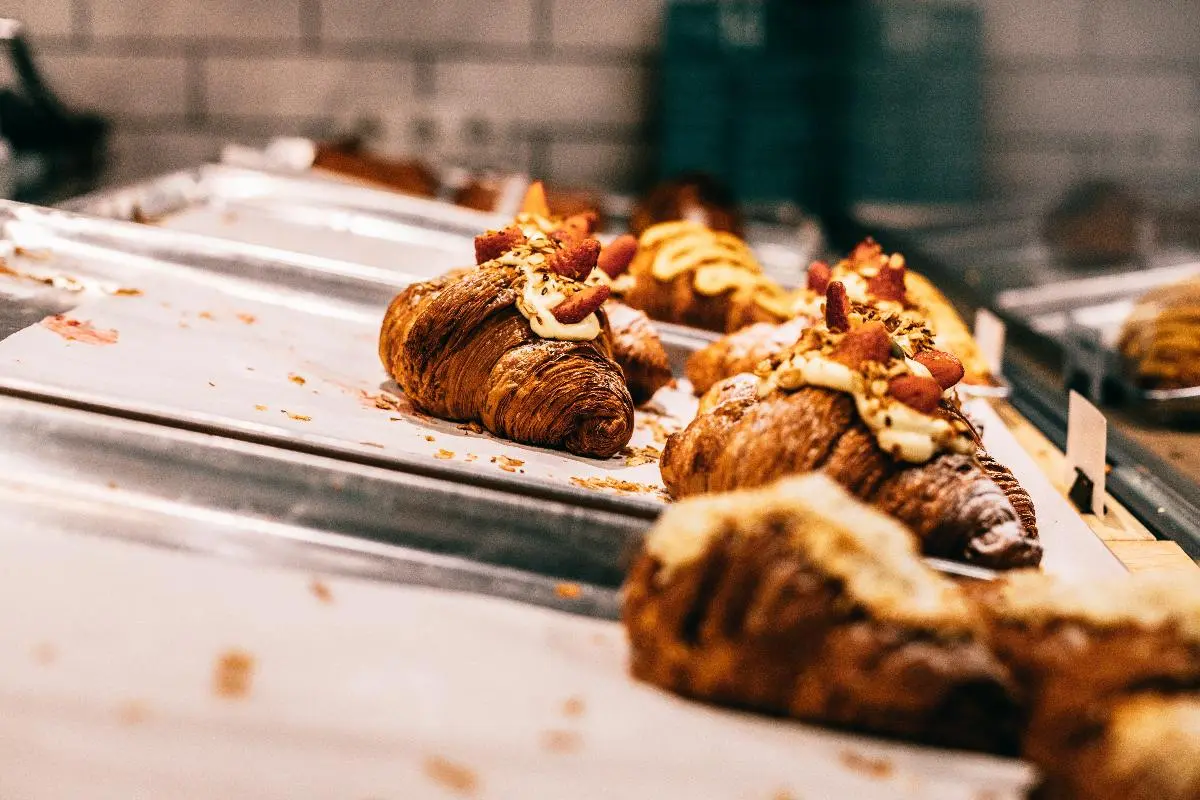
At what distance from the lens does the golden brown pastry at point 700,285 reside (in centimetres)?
266

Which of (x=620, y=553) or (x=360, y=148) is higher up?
(x=360, y=148)

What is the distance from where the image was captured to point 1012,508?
1.48 meters

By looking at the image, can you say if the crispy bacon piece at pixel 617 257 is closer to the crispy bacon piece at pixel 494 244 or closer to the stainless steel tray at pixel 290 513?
the crispy bacon piece at pixel 494 244

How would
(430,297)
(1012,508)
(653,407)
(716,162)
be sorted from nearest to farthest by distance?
(1012,508) < (430,297) < (653,407) < (716,162)

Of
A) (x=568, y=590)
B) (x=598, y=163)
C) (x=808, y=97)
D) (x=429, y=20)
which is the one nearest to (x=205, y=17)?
(x=429, y=20)

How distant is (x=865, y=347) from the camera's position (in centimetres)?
146

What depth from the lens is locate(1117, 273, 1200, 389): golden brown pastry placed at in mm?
2033

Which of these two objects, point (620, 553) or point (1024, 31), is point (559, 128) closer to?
point (1024, 31)

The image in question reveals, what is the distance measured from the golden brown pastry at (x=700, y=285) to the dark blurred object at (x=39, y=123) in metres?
2.38

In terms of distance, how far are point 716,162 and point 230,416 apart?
3.36m

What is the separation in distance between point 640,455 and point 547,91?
11.1 feet

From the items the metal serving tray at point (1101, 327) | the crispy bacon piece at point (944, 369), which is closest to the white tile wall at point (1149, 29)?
the metal serving tray at point (1101, 327)

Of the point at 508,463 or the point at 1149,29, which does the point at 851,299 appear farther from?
the point at 1149,29

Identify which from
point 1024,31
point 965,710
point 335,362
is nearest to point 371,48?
point 1024,31
